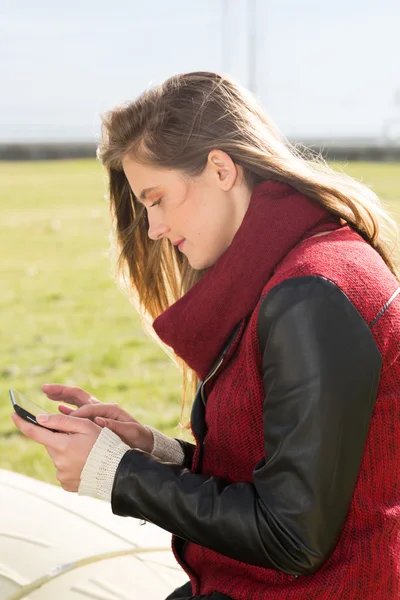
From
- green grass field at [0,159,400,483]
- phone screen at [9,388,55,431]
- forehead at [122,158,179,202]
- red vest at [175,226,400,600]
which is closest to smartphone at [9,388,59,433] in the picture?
phone screen at [9,388,55,431]

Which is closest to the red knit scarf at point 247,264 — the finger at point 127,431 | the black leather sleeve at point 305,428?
the black leather sleeve at point 305,428

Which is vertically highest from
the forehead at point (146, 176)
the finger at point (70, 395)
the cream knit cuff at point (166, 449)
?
the forehead at point (146, 176)

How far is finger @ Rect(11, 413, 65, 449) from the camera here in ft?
5.74

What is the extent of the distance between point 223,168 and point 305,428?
65cm

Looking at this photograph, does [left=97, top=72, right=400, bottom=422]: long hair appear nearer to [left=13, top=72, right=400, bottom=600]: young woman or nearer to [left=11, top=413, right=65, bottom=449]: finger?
[left=13, top=72, right=400, bottom=600]: young woman

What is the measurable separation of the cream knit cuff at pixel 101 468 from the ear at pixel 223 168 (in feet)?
1.95

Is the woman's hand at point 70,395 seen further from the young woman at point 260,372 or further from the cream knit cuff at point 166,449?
the cream knit cuff at point 166,449

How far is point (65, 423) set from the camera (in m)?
1.77

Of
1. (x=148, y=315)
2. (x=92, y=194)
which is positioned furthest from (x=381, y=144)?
(x=148, y=315)

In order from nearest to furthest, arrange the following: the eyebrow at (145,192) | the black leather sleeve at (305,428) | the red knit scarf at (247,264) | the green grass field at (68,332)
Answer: the black leather sleeve at (305,428), the red knit scarf at (247,264), the eyebrow at (145,192), the green grass field at (68,332)

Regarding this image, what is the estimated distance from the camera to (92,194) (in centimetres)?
1748

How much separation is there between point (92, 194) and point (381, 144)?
14.4 metres

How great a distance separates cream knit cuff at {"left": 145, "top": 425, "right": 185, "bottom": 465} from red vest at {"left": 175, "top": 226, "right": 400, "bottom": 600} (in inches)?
17.7

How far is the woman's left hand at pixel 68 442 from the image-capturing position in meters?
1.74
